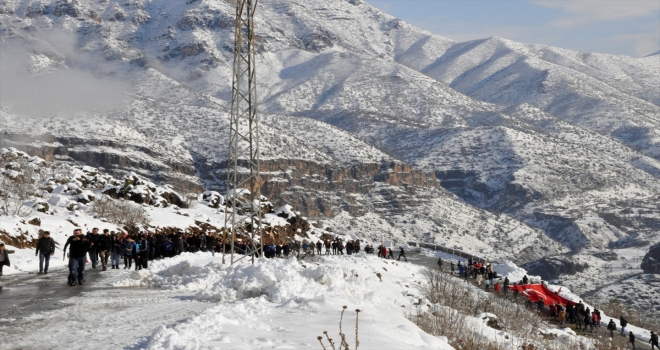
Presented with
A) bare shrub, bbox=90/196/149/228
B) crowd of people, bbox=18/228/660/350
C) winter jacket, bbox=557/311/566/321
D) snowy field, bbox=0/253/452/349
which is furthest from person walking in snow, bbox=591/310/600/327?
bare shrub, bbox=90/196/149/228

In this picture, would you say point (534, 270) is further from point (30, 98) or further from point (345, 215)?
point (30, 98)

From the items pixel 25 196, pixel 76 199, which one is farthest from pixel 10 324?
pixel 76 199

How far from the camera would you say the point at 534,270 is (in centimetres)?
11981

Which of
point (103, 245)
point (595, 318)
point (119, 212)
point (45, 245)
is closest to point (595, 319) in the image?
point (595, 318)

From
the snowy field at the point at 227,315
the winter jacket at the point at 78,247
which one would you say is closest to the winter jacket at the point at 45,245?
the snowy field at the point at 227,315

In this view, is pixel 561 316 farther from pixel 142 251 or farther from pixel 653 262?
pixel 653 262

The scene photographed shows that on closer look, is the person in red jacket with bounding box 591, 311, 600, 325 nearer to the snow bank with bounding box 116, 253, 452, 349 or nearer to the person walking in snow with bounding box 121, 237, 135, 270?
the snow bank with bounding box 116, 253, 452, 349

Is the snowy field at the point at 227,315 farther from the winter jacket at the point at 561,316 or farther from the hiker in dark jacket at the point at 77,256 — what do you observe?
the winter jacket at the point at 561,316

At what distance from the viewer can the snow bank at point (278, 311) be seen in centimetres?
930

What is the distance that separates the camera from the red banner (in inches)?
1393

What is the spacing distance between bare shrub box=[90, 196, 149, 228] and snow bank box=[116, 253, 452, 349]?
22190 mm

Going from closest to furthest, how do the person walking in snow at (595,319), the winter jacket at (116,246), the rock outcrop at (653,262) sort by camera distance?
the winter jacket at (116,246) < the person walking in snow at (595,319) < the rock outcrop at (653,262)

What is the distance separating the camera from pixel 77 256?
16.6 metres

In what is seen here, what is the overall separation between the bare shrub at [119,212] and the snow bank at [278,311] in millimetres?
22190
